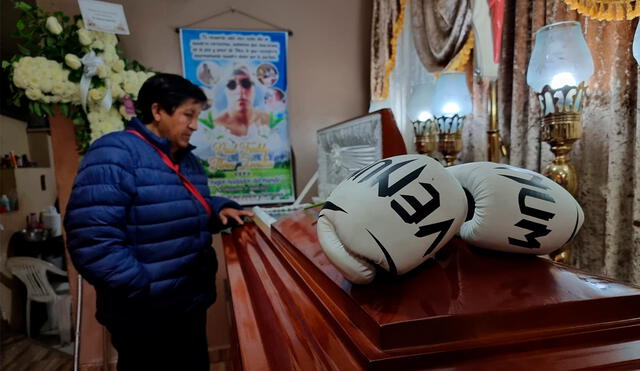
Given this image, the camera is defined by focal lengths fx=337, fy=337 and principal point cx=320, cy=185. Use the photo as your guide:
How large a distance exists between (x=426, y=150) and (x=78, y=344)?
1.98 meters

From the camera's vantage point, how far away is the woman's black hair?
1.11m

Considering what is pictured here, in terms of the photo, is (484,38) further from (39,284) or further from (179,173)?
(39,284)

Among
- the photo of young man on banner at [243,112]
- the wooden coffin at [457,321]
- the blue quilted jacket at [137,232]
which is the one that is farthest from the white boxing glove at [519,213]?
the photo of young man on banner at [243,112]

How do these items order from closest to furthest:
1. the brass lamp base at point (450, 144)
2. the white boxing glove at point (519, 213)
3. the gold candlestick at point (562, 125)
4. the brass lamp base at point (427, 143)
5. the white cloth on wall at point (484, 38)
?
the white boxing glove at point (519, 213) < the gold candlestick at point (562, 125) < the white cloth on wall at point (484, 38) < the brass lamp base at point (450, 144) < the brass lamp base at point (427, 143)

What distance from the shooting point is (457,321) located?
0.36m

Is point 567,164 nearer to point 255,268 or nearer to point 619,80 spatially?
point 619,80

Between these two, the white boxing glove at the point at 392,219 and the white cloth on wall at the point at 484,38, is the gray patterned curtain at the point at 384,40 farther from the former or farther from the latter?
the white boxing glove at the point at 392,219

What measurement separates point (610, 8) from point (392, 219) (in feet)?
3.05

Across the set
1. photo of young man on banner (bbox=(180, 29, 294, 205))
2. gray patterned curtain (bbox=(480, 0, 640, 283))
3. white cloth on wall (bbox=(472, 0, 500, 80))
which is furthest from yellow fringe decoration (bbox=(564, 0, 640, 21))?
photo of young man on banner (bbox=(180, 29, 294, 205))

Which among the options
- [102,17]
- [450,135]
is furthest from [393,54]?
[102,17]

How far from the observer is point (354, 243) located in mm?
406

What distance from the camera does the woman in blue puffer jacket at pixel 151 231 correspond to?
90 centimetres

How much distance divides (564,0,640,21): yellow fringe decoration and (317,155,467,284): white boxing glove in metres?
0.81

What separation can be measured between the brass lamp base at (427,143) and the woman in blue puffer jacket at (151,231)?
0.95m
